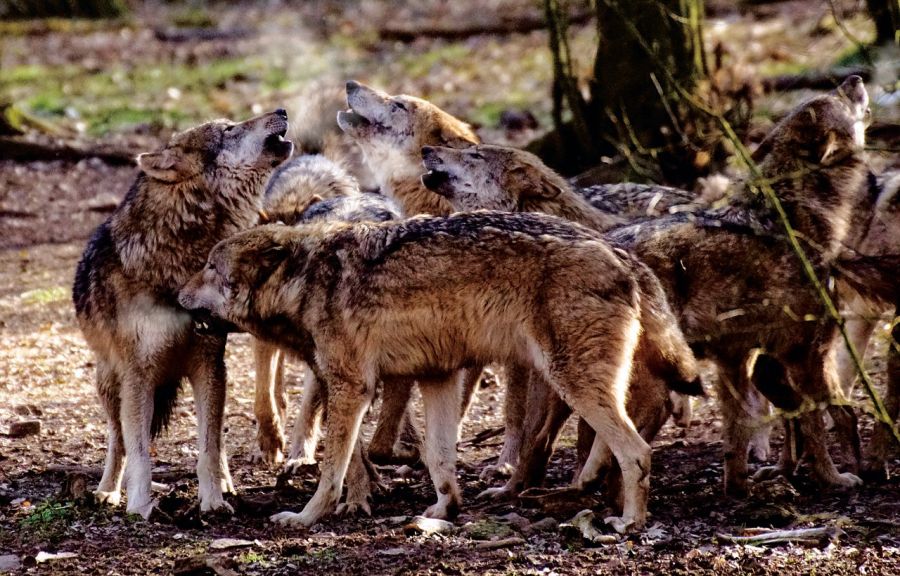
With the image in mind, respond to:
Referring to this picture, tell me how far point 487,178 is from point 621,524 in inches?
106

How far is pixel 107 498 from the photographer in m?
6.49

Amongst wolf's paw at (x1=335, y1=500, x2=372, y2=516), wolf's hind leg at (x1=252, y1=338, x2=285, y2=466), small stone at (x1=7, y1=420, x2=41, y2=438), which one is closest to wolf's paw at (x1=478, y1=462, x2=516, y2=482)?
wolf's paw at (x1=335, y1=500, x2=372, y2=516)

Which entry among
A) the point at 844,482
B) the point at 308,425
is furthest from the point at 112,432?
the point at 844,482

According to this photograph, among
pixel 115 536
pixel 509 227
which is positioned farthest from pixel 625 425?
pixel 115 536

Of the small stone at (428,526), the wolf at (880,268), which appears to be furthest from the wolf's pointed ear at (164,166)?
the wolf at (880,268)

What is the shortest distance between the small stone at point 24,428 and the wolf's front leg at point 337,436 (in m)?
2.14

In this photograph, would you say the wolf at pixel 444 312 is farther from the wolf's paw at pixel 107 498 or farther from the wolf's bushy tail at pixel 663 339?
the wolf's paw at pixel 107 498

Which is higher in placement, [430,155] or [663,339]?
[430,155]

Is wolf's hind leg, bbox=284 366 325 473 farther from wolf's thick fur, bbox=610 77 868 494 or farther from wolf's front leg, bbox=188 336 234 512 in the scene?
wolf's thick fur, bbox=610 77 868 494

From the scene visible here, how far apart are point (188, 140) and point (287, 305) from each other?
1.15 m

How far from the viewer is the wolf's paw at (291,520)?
20.0ft

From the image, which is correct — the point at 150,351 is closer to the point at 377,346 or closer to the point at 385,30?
the point at 377,346

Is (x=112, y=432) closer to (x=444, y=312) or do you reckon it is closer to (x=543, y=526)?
(x=444, y=312)

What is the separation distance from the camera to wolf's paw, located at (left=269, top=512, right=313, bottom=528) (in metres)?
6.09
